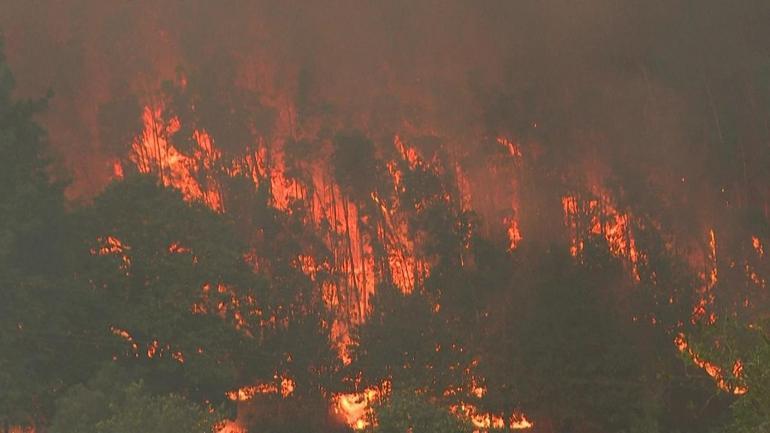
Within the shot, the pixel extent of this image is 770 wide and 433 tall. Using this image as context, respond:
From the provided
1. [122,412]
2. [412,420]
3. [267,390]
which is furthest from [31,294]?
[412,420]

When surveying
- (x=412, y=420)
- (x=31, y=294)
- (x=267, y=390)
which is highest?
(x=31, y=294)

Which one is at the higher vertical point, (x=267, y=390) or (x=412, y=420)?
(x=267, y=390)

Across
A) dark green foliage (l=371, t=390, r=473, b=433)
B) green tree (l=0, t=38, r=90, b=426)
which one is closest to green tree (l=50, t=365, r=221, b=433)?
green tree (l=0, t=38, r=90, b=426)

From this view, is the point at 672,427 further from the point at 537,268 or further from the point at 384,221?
the point at 384,221

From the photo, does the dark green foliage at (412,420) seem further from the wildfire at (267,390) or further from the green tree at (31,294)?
the wildfire at (267,390)

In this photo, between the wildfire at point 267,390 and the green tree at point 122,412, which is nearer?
the green tree at point 122,412

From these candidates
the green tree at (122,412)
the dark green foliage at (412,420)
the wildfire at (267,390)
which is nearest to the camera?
the dark green foliage at (412,420)

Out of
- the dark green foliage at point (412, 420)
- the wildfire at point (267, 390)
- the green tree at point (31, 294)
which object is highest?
the green tree at point (31, 294)

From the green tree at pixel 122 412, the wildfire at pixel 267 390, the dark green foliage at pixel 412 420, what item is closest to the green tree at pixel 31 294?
the green tree at pixel 122 412

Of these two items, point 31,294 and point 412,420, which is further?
point 31,294

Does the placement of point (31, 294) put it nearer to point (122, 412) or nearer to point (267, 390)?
point (122, 412)

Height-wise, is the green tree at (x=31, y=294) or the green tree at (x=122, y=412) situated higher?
the green tree at (x=31, y=294)

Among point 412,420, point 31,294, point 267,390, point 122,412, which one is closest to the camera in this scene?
point 412,420

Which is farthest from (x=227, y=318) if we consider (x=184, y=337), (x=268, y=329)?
(x=268, y=329)
